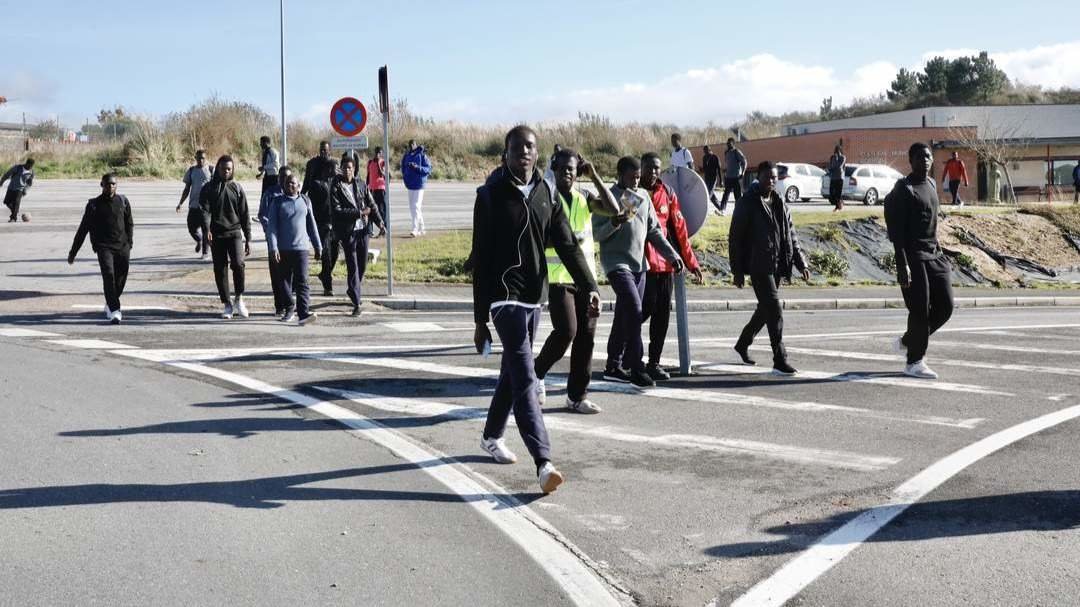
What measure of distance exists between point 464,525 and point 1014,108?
66008mm

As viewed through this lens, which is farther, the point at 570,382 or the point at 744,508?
the point at 570,382

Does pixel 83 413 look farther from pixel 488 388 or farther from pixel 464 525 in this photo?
pixel 464 525

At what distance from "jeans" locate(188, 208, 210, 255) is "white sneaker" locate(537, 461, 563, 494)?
1314cm

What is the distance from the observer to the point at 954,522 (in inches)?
243

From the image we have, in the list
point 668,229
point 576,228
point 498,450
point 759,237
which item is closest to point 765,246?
point 759,237

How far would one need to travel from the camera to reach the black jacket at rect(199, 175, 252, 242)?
15039mm

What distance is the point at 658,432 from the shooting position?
847cm

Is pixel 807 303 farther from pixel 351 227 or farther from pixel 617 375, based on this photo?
pixel 617 375

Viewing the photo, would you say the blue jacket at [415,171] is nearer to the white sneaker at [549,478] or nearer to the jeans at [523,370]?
the jeans at [523,370]

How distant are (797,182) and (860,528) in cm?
3638

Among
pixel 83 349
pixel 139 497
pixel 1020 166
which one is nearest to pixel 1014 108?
pixel 1020 166

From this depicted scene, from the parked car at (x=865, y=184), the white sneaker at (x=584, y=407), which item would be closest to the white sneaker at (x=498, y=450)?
the white sneaker at (x=584, y=407)

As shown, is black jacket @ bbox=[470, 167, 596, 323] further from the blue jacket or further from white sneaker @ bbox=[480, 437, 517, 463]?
the blue jacket

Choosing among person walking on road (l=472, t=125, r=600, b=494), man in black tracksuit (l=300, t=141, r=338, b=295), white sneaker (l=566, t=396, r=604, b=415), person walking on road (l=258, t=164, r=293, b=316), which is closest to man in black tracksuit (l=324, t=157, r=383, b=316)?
man in black tracksuit (l=300, t=141, r=338, b=295)
